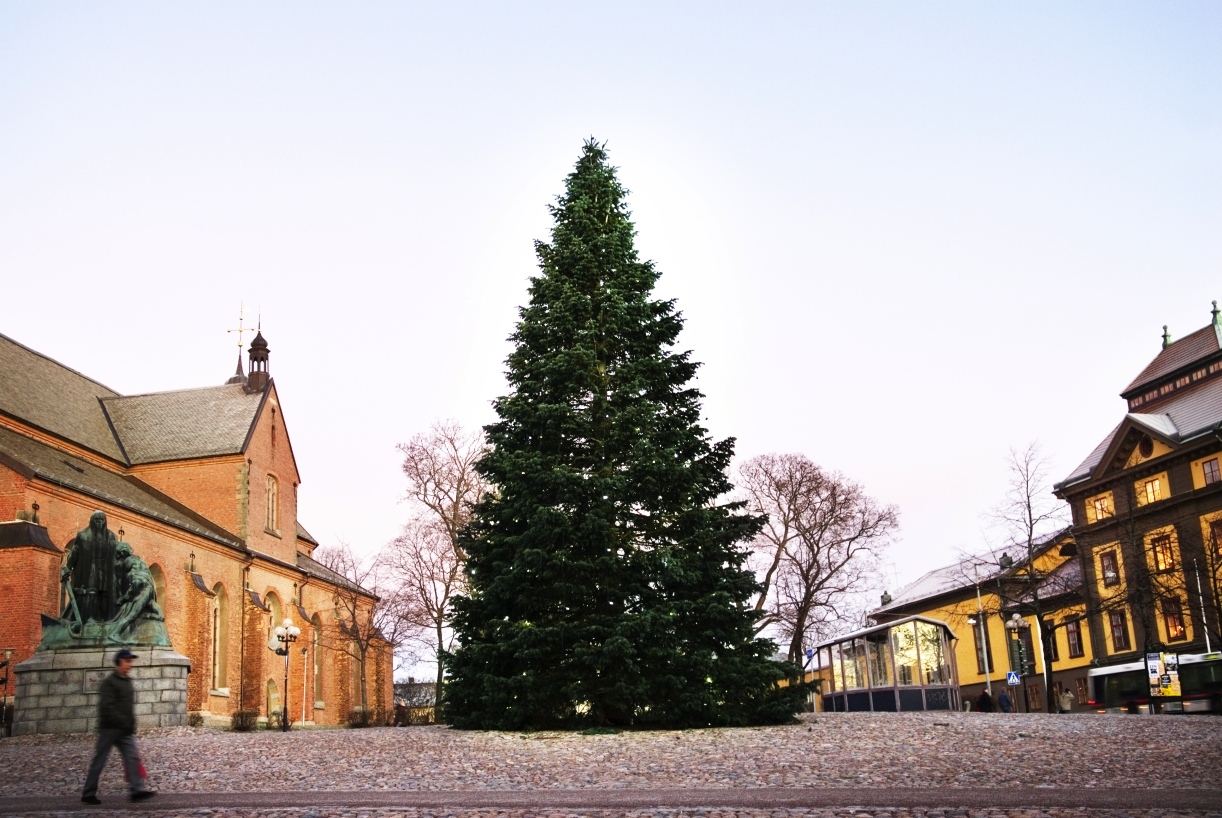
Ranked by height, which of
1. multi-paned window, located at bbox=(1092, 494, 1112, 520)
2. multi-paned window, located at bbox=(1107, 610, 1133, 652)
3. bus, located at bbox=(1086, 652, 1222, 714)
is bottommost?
bus, located at bbox=(1086, 652, 1222, 714)

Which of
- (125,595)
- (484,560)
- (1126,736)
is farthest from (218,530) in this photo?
(1126,736)

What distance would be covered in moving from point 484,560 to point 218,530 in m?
25.9

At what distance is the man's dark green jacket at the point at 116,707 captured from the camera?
460 inches

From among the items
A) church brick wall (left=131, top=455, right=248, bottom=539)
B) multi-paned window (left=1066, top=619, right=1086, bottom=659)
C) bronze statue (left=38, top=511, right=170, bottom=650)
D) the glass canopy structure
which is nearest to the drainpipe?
the glass canopy structure

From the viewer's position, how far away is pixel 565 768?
14.8 m

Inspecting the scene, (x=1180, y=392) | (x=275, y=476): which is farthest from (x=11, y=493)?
(x=1180, y=392)

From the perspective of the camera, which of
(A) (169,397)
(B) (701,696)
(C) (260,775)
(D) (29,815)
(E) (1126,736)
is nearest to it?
(D) (29,815)

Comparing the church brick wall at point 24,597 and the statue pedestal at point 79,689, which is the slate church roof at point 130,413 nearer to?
the church brick wall at point 24,597

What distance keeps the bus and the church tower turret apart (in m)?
38.0

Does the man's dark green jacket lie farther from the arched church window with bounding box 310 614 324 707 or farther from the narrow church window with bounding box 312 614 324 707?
the narrow church window with bounding box 312 614 324 707

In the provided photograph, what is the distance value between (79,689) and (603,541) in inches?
481

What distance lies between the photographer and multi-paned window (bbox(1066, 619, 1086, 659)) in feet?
183

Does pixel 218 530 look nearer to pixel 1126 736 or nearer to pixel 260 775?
pixel 260 775

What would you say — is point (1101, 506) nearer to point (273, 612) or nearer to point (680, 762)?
point (273, 612)
